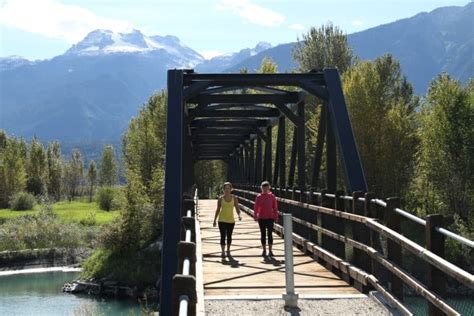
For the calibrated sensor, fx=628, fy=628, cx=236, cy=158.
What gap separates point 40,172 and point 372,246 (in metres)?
86.9

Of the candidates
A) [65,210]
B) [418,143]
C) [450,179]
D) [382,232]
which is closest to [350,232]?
[382,232]

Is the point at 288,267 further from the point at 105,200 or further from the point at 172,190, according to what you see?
the point at 105,200

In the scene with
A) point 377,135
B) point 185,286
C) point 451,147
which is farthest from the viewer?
point 377,135

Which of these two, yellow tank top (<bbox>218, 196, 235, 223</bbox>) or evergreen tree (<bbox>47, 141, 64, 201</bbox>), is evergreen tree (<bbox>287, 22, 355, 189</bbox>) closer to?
yellow tank top (<bbox>218, 196, 235, 223</bbox>)

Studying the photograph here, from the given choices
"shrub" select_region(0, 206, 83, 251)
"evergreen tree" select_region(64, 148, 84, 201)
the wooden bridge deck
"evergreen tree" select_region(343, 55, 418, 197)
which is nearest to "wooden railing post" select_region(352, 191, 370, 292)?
the wooden bridge deck

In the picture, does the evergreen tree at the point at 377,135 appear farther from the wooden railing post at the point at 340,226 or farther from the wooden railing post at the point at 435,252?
the wooden railing post at the point at 435,252

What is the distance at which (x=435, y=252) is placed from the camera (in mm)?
5578

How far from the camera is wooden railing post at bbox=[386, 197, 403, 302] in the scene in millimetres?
6957

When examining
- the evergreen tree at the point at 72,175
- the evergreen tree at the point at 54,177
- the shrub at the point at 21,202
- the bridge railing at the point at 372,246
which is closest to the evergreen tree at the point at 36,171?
the evergreen tree at the point at 54,177

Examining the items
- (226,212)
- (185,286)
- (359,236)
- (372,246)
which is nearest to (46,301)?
(226,212)

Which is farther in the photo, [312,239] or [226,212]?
[312,239]

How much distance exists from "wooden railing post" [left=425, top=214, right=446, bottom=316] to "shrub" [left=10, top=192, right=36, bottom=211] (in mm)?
75878

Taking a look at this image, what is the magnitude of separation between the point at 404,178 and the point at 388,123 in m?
3.88

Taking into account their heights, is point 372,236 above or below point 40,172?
below
